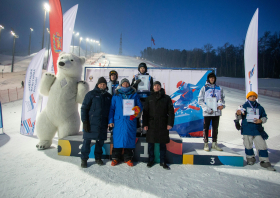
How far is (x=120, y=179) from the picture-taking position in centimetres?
218

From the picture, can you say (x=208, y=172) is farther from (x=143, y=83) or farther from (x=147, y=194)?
(x=143, y=83)

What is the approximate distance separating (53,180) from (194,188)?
193 cm

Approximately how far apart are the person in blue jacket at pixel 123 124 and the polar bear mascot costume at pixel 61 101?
36.5 inches

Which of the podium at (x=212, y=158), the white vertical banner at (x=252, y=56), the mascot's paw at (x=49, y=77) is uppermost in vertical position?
the white vertical banner at (x=252, y=56)

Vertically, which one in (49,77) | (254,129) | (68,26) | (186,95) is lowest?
(254,129)

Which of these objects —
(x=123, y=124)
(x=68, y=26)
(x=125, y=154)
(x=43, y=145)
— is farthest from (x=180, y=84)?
(x=68, y=26)

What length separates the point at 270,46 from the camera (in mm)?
27469

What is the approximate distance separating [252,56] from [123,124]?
342cm

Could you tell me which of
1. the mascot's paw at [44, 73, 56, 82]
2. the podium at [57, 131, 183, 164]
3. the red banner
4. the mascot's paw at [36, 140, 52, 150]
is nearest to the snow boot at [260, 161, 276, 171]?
the podium at [57, 131, 183, 164]

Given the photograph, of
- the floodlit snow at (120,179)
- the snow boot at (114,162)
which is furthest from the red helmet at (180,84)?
the snow boot at (114,162)

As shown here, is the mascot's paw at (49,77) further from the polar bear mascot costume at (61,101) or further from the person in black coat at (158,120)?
the person in black coat at (158,120)

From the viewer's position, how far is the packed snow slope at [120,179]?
74.4 inches

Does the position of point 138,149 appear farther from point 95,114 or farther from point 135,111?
point 95,114

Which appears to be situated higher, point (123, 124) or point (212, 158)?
point (123, 124)
